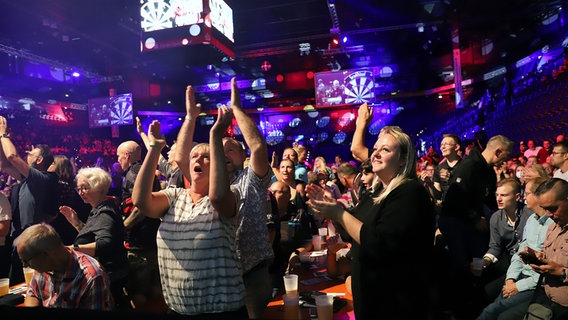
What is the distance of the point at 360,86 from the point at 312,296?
8.33m

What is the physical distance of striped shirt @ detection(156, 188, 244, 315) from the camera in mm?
1568

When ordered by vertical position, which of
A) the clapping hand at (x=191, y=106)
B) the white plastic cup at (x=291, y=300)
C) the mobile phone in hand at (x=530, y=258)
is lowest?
the white plastic cup at (x=291, y=300)

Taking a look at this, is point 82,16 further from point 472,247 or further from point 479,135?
point 479,135

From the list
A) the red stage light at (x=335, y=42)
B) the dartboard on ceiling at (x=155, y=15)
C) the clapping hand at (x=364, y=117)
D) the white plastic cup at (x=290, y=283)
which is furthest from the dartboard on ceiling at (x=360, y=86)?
the white plastic cup at (x=290, y=283)

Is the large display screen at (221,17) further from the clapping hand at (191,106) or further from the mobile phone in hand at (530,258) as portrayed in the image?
the mobile phone in hand at (530,258)

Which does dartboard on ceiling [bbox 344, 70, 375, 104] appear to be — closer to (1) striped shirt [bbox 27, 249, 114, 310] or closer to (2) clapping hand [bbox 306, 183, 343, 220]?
(2) clapping hand [bbox 306, 183, 343, 220]

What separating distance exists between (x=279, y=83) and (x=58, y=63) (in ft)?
29.9

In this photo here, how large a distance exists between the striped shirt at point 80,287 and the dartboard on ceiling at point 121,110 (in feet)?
37.7

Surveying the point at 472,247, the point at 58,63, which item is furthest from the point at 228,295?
the point at 58,63

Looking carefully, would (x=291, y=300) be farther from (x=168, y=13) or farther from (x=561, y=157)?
(x=168, y=13)

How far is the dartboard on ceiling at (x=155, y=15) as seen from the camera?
683 cm

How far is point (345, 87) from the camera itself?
988cm

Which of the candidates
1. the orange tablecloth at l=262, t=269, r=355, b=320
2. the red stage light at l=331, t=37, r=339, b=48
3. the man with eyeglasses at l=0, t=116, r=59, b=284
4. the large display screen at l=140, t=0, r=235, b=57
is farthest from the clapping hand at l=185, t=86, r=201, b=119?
the red stage light at l=331, t=37, r=339, b=48

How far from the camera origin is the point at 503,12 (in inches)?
467
